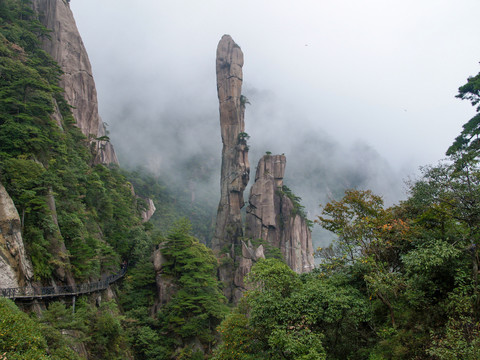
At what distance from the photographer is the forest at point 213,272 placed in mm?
8609

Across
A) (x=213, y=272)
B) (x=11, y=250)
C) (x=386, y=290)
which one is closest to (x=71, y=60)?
(x=213, y=272)

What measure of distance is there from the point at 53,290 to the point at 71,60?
A: 28.1m

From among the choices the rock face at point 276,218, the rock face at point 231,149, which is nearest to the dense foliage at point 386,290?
the rock face at point 231,149

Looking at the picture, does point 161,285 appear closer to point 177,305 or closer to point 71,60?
point 177,305

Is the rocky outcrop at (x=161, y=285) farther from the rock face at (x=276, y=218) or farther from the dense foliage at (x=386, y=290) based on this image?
the rock face at (x=276, y=218)

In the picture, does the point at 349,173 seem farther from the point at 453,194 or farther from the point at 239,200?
the point at 453,194

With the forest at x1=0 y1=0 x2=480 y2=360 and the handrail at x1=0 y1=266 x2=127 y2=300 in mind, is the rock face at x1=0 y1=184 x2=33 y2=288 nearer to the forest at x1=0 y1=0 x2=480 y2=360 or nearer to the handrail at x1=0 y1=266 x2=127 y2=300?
the handrail at x1=0 y1=266 x2=127 y2=300

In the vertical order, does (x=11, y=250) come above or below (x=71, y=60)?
below

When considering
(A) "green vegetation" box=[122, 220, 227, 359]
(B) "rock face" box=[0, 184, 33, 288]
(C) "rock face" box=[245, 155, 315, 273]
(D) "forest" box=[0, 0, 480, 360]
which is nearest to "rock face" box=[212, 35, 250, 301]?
(C) "rock face" box=[245, 155, 315, 273]

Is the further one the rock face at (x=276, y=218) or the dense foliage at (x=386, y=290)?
the rock face at (x=276, y=218)

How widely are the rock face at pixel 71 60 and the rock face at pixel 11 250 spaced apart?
20.5 metres

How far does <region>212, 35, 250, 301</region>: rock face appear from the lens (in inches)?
1687

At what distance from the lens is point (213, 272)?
86.0 ft

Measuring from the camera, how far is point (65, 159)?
2141 cm
